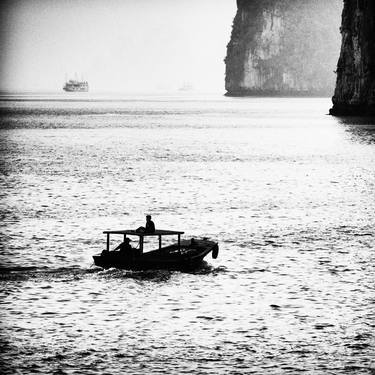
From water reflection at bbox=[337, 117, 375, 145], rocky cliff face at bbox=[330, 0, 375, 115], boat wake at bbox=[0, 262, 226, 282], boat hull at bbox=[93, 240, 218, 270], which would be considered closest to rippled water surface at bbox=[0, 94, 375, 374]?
boat wake at bbox=[0, 262, 226, 282]

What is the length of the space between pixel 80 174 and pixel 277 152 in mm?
25569

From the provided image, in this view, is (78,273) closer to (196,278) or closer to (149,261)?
(149,261)

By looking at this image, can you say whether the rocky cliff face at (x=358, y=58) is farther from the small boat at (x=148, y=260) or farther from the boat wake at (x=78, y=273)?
the boat wake at (x=78, y=273)

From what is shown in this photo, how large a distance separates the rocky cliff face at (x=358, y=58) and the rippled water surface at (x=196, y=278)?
65.4m

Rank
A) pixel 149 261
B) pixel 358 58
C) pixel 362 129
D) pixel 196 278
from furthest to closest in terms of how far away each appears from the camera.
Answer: pixel 358 58 → pixel 362 129 → pixel 149 261 → pixel 196 278

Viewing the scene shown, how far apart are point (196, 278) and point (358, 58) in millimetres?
102366

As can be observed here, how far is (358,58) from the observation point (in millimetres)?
121438

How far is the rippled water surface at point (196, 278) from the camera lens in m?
17.4

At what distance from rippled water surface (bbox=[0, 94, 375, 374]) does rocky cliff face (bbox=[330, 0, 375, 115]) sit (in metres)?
65.4

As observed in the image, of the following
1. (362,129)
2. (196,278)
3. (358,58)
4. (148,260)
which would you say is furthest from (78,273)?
(358,58)

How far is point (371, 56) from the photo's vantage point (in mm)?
120125

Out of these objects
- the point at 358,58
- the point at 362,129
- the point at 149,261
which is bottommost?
the point at 362,129

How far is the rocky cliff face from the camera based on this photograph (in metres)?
120

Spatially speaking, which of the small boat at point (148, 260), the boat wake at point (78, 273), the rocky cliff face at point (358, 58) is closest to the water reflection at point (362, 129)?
the rocky cliff face at point (358, 58)
